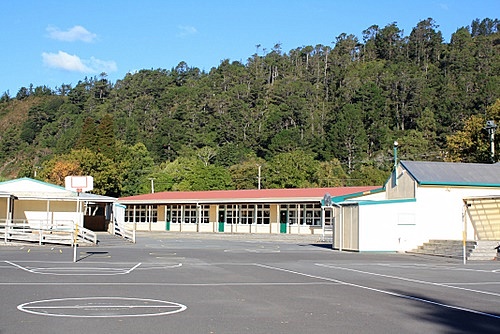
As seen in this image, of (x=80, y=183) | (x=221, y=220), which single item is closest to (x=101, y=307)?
(x=80, y=183)

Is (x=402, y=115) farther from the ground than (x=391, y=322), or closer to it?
farther from the ground

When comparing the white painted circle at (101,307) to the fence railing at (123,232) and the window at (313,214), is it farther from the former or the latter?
the window at (313,214)

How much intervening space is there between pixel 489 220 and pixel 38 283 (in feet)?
79.8

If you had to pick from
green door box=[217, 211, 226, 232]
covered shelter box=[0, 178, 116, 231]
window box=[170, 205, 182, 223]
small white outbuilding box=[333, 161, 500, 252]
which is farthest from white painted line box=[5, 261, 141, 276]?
window box=[170, 205, 182, 223]

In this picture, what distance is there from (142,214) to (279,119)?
56758mm

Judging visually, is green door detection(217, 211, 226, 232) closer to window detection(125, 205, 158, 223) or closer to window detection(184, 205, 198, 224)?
window detection(184, 205, 198, 224)

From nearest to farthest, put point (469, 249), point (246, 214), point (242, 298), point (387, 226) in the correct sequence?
point (242, 298), point (469, 249), point (387, 226), point (246, 214)

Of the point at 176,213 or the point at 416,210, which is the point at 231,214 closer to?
the point at 176,213

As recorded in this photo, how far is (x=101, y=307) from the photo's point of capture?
10.6m

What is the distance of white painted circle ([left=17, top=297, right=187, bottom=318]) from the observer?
9.88m

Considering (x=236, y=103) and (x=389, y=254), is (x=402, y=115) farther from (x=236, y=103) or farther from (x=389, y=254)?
(x=389, y=254)

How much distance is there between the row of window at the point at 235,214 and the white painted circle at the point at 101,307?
3981 centimetres

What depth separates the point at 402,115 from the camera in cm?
11300

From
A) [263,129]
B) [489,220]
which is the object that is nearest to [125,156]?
[263,129]
